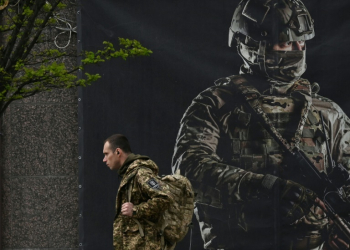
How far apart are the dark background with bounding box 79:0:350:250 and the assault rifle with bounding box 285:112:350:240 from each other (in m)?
1.26

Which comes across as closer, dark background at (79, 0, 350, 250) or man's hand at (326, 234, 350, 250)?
man's hand at (326, 234, 350, 250)

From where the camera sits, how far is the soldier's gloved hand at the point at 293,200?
914cm

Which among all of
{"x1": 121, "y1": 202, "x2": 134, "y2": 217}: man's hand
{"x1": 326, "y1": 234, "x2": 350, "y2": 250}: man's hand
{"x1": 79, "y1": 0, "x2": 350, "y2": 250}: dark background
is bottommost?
{"x1": 326, "y1": 234, "x2": 350, "y2": 250}: man's hand

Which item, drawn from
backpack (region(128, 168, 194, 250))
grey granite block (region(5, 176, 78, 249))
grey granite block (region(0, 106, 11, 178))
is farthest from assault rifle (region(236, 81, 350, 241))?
grey granite block (region(0, 106, 11, 178))

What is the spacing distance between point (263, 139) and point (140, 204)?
118 inches

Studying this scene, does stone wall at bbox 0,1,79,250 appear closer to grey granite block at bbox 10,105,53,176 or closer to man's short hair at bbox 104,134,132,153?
grey granite block at bbox 10,105,53,176

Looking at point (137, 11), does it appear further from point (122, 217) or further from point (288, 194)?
point (122, 217)

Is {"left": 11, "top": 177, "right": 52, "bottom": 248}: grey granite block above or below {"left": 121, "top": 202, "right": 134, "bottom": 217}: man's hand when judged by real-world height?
below

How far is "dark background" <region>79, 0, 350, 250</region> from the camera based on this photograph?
9.28 m

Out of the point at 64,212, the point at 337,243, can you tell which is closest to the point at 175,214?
the point at 337,243

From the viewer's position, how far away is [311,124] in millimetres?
9219

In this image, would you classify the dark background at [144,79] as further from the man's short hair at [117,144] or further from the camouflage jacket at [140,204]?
the camouflage jacket at [140,204]

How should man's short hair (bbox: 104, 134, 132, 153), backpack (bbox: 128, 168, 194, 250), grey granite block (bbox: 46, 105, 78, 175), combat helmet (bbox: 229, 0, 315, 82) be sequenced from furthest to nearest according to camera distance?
1. grey granite block (bbox: 46, 105, 78, 175)
2. combat helmet (bbox: 229, 0, 315, 82)
3. man's short hair (bbox: 104, 134, 132, 153)
4. backpack (bbox: 128, 168, 194, 250)

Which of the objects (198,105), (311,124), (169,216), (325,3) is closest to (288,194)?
(311,124)
